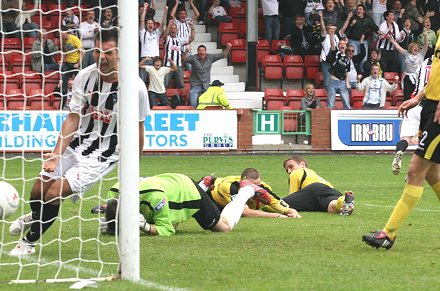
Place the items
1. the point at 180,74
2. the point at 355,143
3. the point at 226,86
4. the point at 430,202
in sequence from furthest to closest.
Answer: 1. the point at 226,86
2. the point at 180,74
3. the point at 355,143
4. the point at 430,202

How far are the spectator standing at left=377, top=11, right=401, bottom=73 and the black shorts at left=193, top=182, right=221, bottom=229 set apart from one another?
1899cm

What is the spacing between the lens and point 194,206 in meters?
10.1

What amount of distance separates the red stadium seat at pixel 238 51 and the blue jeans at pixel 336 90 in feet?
9.90

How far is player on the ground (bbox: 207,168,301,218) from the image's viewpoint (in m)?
12.0

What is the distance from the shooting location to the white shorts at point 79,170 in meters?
8.75

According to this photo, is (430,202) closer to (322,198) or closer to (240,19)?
(322,198)

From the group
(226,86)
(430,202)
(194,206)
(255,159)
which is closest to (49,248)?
(194,206)

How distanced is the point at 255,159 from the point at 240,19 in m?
7.87

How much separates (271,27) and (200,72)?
3779 mm

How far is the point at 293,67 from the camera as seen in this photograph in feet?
94.8

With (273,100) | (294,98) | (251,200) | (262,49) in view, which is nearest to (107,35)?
(251,200)

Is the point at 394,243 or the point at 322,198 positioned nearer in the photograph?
the point at 394,243

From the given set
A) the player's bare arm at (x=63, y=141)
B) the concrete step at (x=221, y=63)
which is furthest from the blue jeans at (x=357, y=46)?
the player's bare arm at (x=63, y=141)

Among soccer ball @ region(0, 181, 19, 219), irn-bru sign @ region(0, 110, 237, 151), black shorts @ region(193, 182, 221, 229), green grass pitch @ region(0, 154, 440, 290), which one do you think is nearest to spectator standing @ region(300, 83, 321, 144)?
irn-bru sign @ region(0, 110, 237, 151)
